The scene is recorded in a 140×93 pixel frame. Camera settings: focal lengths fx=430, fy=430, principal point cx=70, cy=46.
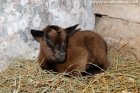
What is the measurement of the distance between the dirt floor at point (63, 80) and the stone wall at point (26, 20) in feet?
0.62

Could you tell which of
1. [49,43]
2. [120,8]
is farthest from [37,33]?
[120,8]

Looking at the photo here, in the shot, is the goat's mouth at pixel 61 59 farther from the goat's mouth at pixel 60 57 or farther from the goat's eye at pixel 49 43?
the goat's eye at pixel 49 43

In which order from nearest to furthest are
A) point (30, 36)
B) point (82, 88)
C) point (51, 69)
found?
point (82, 88) → point (51, 69) → point (30, 36)

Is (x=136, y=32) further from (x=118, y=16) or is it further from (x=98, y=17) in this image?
(x=98, y=17)

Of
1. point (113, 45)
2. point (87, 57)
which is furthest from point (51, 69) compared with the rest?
point (113, 45)

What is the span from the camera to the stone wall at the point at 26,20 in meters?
6.29

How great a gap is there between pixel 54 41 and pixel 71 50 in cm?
46

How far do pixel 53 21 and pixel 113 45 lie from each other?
1.11 meters

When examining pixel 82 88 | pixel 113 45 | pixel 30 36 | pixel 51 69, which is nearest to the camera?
pixel 82 88

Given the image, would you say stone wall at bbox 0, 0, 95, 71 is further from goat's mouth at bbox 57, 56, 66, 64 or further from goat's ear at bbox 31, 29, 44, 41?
goat's mouth at bbox 57, 56, 66, 64

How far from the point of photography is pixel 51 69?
6102 mm

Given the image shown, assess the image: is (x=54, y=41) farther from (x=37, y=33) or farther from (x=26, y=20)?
(x=26, y=20)

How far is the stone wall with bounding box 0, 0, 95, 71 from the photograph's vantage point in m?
6.29

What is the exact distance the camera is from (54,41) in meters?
5.77
